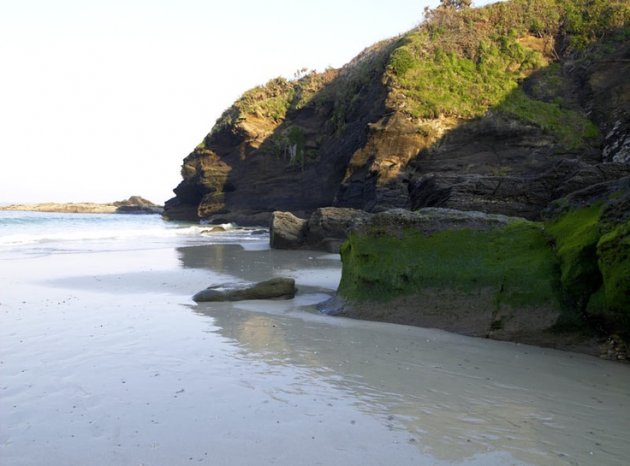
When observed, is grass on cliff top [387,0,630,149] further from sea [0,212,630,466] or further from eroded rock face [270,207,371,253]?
sea [0,212,630,466]

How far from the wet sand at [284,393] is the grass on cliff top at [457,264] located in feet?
2.43

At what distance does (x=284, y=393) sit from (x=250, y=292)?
4838mm

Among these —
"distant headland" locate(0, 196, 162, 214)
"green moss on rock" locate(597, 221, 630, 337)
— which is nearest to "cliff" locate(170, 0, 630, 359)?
"green moss on rock" locate(597, 221, 630, 337)

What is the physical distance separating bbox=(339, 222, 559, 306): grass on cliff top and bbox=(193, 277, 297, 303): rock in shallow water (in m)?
1.34

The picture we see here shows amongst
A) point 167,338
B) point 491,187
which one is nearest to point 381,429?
point 167,338

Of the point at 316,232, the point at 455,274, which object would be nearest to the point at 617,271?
the point at 455,274

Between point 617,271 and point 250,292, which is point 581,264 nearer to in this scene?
point 617,271

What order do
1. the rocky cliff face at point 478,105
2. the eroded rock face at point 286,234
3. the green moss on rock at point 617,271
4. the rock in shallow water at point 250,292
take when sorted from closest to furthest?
the green moss on rock at point 617,271 < the rock in shallow water at point 250,292 < the eroded rock face at point 286,234 < the rocky cliff face at point 478,105

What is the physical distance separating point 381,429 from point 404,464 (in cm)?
49

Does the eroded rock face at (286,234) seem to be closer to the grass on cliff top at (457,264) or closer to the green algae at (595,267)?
the grass on cliff top at (457,264)

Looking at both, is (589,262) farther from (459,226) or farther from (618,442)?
(618,442)

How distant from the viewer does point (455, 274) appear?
7148 mm

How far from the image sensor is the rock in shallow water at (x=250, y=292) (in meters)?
8.90

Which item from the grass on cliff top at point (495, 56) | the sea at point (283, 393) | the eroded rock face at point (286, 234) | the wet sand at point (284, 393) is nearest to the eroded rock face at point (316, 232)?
the eroded rock face at point (286, 234)
